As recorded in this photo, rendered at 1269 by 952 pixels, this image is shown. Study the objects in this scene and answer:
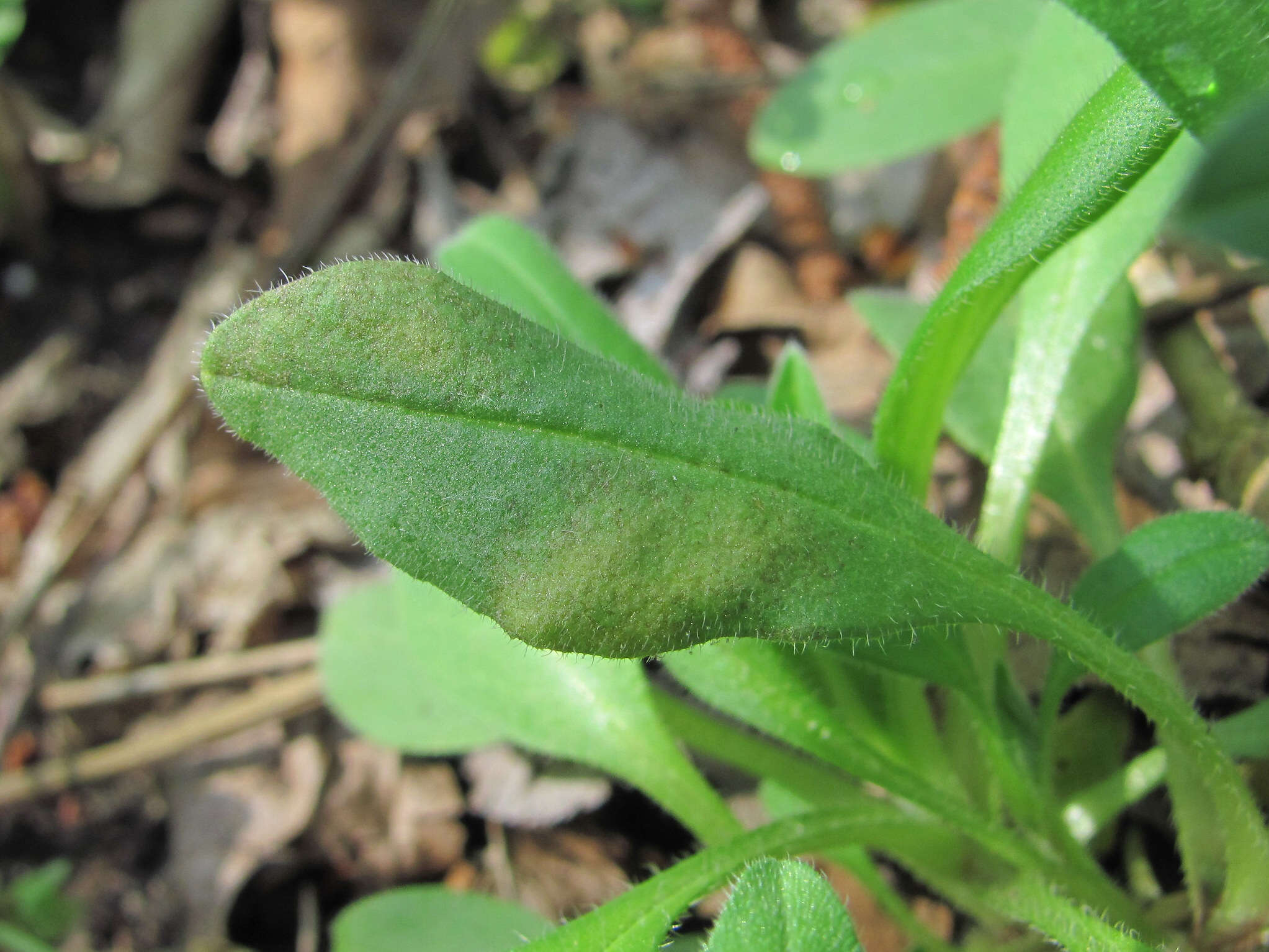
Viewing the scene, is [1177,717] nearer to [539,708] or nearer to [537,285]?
[539,708]

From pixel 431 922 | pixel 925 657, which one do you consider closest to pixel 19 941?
pixel 431 922

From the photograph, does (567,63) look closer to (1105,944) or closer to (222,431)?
(222,431)

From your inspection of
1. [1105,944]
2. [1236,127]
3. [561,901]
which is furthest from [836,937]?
[561,901]

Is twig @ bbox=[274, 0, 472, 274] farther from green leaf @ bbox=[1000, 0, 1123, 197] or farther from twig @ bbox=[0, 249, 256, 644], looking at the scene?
green leaf @ bbox=[1000, 0, 1123, 197]

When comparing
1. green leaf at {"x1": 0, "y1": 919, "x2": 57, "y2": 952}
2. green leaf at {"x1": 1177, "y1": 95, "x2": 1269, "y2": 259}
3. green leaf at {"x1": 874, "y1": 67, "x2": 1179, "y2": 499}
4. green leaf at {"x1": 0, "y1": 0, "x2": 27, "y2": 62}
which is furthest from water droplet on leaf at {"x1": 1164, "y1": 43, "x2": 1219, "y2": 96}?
green leaf at {"x1": 0, "y1": 0, "x2": 27, "y2": 62}

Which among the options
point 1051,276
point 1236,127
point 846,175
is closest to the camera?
point 1236,127

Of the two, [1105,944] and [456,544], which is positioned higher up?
[456,544]
